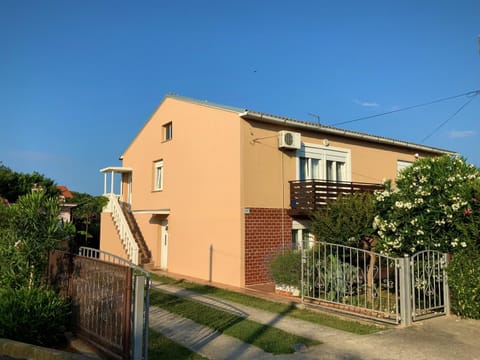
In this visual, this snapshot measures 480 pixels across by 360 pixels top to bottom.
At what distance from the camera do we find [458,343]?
6.21 meters

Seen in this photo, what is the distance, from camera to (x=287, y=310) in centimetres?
893

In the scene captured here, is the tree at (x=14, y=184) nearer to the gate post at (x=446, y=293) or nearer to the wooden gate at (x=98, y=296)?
the wooden gate at (x=98, y=296)

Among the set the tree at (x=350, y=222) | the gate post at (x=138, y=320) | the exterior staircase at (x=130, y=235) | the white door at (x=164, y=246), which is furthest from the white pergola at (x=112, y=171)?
the gate post at (x=138, y=320)

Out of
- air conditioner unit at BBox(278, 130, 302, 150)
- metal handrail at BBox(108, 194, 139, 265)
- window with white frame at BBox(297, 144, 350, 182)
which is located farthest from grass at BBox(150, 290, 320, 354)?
metal handrail at BBox(108, 194, 139, 265)

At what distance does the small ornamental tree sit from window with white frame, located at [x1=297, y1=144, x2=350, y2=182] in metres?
5.28

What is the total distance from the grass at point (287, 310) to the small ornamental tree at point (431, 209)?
2.46 meters

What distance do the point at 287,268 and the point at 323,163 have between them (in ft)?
19.2

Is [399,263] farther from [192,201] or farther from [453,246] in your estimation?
[192,201]

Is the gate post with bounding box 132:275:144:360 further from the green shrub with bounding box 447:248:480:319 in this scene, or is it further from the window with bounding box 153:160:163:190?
the window with bounding box 153:160:163:190

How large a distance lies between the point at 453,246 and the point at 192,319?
5.50 m

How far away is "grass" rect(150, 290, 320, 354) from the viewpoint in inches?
245

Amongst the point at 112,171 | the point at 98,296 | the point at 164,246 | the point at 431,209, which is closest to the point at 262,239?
the point at 431,209

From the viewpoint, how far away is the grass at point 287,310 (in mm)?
7252

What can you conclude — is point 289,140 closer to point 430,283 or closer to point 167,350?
point 430,283
